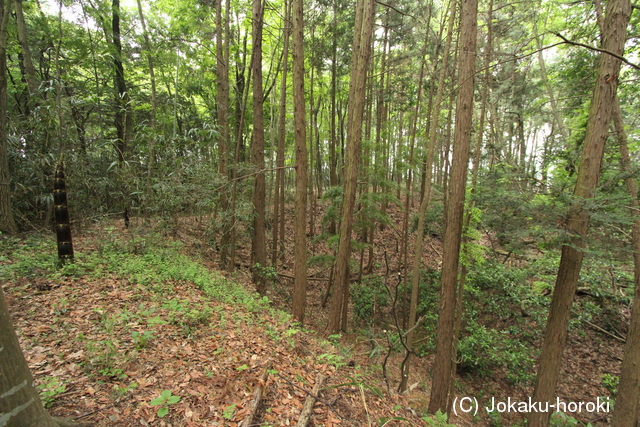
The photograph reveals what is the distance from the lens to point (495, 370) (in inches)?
352

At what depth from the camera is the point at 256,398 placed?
2959mm

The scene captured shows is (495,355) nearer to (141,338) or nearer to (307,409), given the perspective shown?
(307,409)

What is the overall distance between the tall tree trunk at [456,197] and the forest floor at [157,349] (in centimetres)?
140

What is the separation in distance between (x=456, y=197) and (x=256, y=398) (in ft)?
15.8

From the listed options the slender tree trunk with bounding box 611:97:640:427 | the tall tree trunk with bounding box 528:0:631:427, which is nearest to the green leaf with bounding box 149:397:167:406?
the tall tree trunk with bounding box 528:0:631:427

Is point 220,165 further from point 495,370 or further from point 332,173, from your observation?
point 495,370

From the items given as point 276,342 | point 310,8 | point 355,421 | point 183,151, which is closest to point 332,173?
point 310,8

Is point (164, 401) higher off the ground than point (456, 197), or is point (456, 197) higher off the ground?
point (456, 197)

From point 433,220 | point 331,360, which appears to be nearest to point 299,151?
point 331,360

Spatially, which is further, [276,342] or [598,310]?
[598,310]

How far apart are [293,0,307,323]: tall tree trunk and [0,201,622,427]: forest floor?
40.1 inches

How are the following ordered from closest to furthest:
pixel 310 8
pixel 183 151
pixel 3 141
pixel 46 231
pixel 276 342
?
pixel 276 342 → pixel 3 141 → pixel 46 231 → pixel 183 151 → pixel 310 8

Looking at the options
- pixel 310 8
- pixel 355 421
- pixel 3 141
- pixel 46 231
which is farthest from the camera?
pixel 310 8

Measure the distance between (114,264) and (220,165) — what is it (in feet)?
13.7
